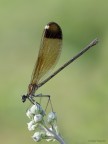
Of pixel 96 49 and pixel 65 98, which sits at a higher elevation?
pixel 96 49

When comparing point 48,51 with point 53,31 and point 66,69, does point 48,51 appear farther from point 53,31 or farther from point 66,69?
point 66,69

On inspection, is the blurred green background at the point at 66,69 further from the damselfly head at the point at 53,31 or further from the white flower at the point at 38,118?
the white flower at the point at 38,118

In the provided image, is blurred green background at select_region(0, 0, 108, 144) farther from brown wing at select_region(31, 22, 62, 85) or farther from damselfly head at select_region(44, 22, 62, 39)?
damselfly head at select_region(44, 22, 62, 39)

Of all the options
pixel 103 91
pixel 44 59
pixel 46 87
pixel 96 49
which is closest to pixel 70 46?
pixel 96 49

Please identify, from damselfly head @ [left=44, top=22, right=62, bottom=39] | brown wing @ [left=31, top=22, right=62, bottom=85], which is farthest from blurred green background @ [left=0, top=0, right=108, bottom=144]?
damselfly head @ [left=44, top=22, right=62, bottom=39]

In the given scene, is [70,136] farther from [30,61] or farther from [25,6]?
[25,6]

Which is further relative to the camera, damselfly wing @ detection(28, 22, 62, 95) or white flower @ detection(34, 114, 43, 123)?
damselfly wing @ detection(28, 22, 62, 95)
